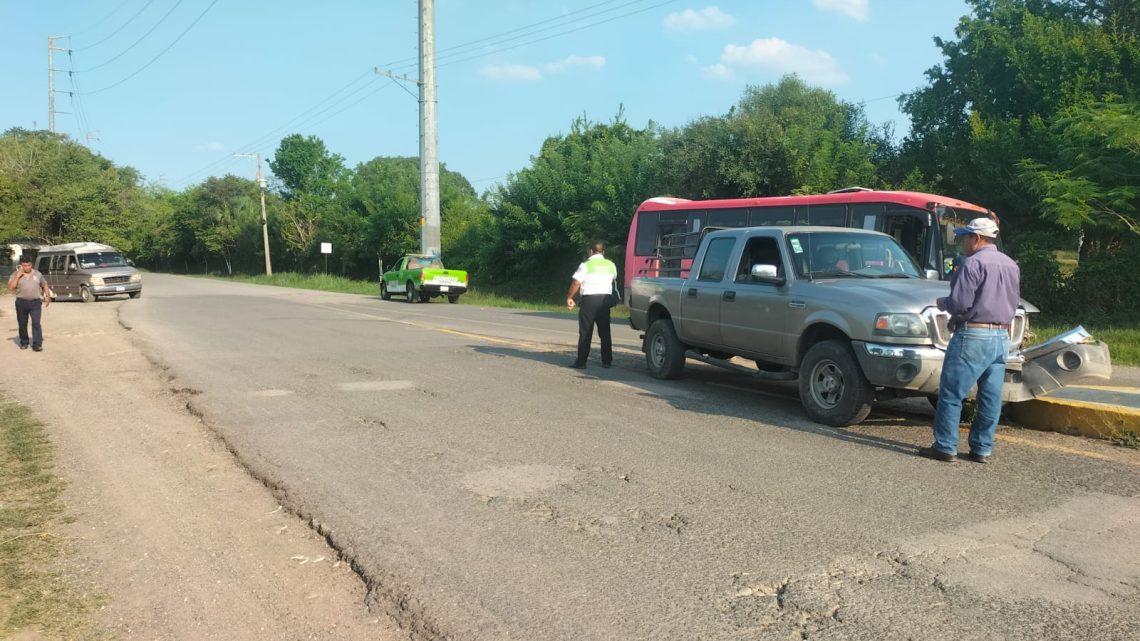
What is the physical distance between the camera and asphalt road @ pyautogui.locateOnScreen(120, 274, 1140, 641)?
12.1 feet

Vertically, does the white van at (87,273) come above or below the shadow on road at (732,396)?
above

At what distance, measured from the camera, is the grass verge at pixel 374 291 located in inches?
1219

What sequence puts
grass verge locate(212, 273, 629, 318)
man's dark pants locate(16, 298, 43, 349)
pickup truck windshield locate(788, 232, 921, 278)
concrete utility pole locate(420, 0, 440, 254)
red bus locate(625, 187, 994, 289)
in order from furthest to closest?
1. concrete utility pole locate(420, 0, 440, 254)
2. grass verge locate(212, 273, 629, 318)
3. red bus locate(625, 187, 994, 289)
4. man's dark pants locate(16, 298, 43, 349)
5. pickup truck windshield locate(788, 232, 921, 278)

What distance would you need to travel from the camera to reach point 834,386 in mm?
7473

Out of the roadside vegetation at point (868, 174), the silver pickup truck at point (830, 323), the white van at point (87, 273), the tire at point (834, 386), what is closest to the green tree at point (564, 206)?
the roadside vegetation at point (868, 174)

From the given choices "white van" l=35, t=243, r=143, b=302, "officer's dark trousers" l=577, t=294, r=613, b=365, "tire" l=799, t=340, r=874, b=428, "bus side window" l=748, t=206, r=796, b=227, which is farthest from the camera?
"white van" l=35, t=243, r=143, b=302

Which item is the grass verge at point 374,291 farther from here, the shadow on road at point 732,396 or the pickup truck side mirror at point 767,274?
the pickup truck side mirror at point 767,274

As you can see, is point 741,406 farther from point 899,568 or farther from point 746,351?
point 899,568

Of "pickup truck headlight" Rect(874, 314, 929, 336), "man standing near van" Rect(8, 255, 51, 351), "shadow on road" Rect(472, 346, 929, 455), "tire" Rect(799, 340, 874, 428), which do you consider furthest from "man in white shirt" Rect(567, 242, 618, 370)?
"man standing near van" Rect(8, 255, 51, 351)

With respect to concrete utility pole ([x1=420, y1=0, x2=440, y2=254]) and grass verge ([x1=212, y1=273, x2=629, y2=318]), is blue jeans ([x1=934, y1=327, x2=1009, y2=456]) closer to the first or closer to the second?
grass verge ([x1=212, y1=273, x2=629, y2=318])

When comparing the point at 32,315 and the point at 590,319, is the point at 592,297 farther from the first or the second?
the point at 32,315

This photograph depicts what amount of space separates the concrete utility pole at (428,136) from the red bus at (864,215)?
53.1 feet

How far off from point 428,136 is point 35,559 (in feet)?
111

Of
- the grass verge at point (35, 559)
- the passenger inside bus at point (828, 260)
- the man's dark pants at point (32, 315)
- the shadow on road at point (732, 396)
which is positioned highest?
the passenger inside bus at point (828, 260)
